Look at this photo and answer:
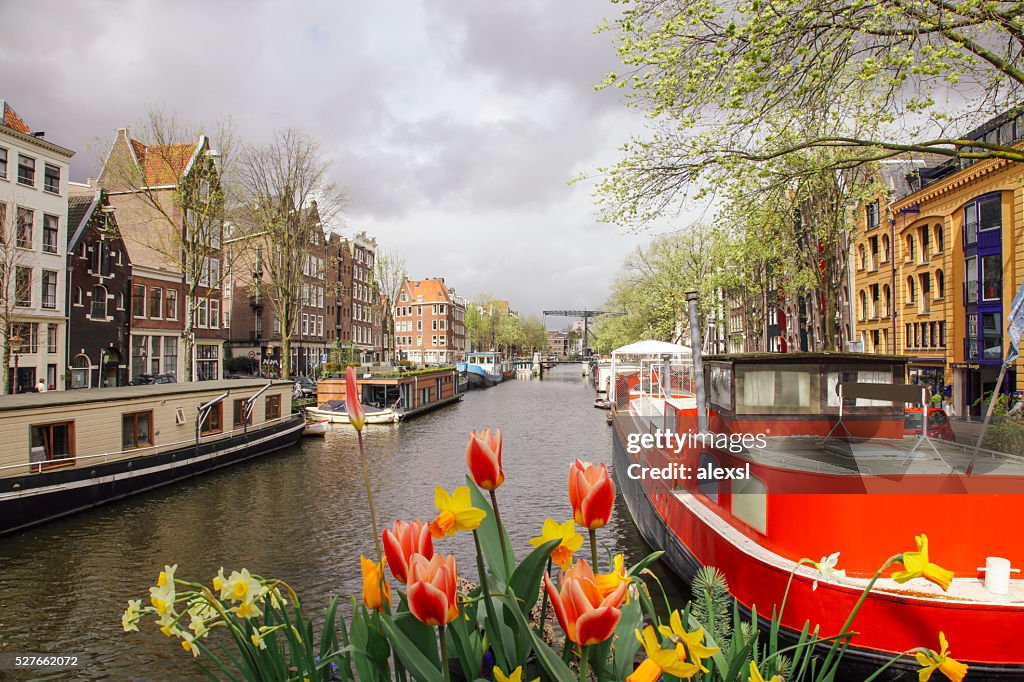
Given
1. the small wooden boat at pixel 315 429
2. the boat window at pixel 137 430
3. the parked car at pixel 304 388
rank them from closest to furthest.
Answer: the boat window at pixel 137 430, the small wooden boat at pixel 315 429, the parked car at pixel 304 388

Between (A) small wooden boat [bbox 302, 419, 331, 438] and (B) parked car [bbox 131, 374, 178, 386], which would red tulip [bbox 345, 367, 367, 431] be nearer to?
(A) small wooden boat [bbox 302, 419, 331, 438]

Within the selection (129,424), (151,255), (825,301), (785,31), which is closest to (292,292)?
(151,255)

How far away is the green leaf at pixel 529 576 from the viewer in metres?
1.87

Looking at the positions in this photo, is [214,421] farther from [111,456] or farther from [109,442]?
[111,456]

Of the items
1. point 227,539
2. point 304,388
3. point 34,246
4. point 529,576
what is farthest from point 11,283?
point 529,576

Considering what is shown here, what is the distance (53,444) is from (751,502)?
16224 mm

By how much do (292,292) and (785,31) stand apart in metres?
33.3

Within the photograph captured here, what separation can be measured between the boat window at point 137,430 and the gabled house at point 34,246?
14816mm

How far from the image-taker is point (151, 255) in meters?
45.5

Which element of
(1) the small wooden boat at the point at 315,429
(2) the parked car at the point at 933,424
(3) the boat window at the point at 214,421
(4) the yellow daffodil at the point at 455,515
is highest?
(4) the yellow daffodil at the point at 455,515

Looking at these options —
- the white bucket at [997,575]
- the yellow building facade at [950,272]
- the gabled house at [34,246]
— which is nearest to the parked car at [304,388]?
the gabled house at [34,246]

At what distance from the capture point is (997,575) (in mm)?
6727

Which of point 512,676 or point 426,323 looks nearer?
point 512,676

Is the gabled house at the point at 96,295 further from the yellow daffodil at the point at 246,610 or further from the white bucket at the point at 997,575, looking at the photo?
the white bucket at the point at 997,575
